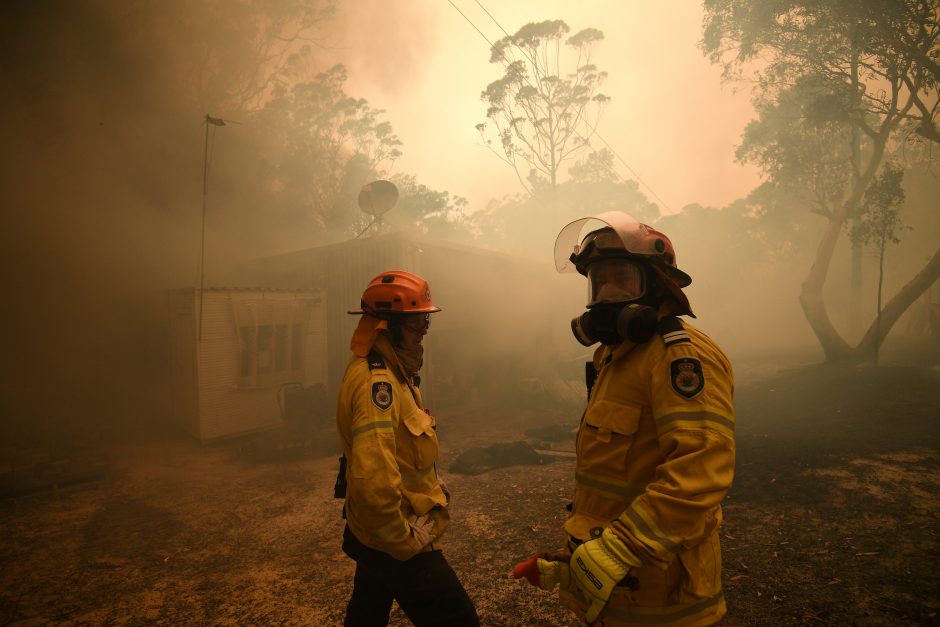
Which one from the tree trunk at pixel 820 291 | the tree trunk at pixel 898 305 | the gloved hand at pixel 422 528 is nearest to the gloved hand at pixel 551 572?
the gloved hand at pixel 422 528

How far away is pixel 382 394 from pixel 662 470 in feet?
3.87

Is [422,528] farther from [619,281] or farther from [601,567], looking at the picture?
[619,281]

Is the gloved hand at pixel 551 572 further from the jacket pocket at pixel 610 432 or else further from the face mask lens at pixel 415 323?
the face mask lens at pixel 415 323

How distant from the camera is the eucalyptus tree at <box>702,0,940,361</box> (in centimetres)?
1066

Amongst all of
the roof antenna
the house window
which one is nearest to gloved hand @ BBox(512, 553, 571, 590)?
the house window

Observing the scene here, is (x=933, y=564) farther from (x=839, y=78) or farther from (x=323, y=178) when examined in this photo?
(x=323, y=178)

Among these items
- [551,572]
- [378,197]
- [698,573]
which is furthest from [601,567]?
[378,197]

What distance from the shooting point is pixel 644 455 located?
1552 millimetres

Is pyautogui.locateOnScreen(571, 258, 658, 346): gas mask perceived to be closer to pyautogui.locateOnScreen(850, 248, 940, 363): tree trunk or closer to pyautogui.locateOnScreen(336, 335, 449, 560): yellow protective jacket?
pyautogui.locateOnScreen(336, 335, 449, 560): yellow protective jacket

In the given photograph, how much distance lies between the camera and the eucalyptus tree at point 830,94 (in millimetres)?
10656

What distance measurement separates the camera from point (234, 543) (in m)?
4.74

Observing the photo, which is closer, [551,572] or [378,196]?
[551,572]

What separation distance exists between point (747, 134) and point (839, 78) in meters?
3.28

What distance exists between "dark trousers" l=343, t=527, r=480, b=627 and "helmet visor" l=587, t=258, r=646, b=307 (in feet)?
4.53
